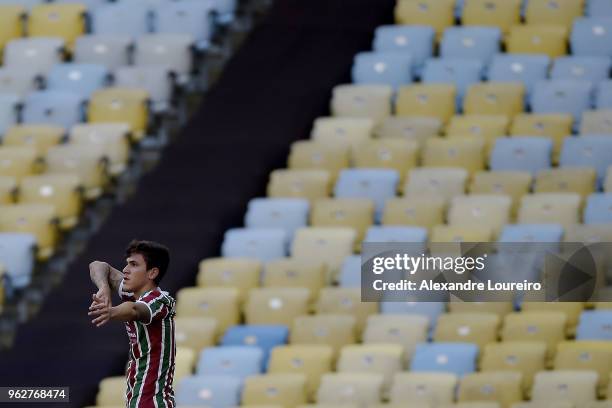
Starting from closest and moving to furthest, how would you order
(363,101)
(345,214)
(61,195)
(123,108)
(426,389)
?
(426,389), (345,214), (61,195), (363,101), (123,108)

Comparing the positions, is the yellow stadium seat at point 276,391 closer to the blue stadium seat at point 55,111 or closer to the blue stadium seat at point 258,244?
the blue stadium seat at point 258,244

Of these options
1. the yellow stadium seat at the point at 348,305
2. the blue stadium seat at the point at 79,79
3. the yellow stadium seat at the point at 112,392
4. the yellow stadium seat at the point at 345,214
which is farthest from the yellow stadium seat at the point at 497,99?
the yellow stadium seat at the point at 112,392

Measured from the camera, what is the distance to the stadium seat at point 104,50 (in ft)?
45.3

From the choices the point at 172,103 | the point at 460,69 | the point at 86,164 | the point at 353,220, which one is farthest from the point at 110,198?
the point at 460,69

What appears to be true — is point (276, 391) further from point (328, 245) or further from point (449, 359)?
point (328, 245)

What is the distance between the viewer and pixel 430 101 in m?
12.7

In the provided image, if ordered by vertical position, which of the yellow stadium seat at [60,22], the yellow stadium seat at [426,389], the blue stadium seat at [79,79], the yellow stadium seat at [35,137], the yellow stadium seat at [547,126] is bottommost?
the yellow stadium seat at [426,389]

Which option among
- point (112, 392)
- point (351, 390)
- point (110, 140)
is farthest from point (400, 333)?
point (110, 140)

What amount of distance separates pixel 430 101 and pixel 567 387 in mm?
3597

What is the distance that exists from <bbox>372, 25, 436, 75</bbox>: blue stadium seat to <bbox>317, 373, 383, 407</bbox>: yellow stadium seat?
13.0 feet

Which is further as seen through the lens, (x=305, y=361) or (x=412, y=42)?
(x=412, y=42)

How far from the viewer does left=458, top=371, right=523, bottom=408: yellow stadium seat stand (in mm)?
9742

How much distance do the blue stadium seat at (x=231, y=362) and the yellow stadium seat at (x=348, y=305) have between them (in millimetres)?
681

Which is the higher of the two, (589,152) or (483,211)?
(589,152)
